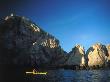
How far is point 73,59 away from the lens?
3553 inches

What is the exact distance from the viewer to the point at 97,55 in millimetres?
87875

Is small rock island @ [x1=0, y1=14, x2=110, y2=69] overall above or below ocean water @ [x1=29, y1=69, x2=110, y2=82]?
above

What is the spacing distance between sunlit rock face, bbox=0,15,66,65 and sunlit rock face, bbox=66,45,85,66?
3416 millimetres

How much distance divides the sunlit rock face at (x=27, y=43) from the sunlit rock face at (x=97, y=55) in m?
10.4

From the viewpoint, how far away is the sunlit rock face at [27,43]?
76.1 metres

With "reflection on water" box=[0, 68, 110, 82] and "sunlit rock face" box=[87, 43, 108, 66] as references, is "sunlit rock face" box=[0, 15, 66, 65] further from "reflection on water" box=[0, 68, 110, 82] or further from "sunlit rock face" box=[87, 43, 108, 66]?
"reflection on water" box=[0, 68, 110, 82]

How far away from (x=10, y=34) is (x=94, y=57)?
27.1 m

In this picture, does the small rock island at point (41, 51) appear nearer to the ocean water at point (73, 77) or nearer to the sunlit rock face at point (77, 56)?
the sunlit rock face at point (77, 56)

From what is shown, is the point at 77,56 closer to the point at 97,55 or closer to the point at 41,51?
the point at 97,55

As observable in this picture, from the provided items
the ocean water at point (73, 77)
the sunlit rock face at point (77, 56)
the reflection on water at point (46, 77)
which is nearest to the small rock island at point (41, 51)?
the sunlit rock face at point (77, 56)

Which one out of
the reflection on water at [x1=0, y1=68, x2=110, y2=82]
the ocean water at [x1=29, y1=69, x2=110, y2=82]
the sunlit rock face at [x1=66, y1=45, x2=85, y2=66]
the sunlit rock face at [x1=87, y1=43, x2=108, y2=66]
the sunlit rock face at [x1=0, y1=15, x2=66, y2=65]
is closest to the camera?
the reflection on water at [x1=0, y1=68, x2=110, y2=82]

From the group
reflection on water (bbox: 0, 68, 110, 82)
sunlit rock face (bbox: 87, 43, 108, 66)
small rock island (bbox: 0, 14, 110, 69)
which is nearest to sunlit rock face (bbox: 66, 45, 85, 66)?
small rock island (bbox: 0, 14, 110, 69)

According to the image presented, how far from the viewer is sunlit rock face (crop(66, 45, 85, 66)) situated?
3468 inches

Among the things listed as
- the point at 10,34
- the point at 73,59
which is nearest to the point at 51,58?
the point at 73,59
